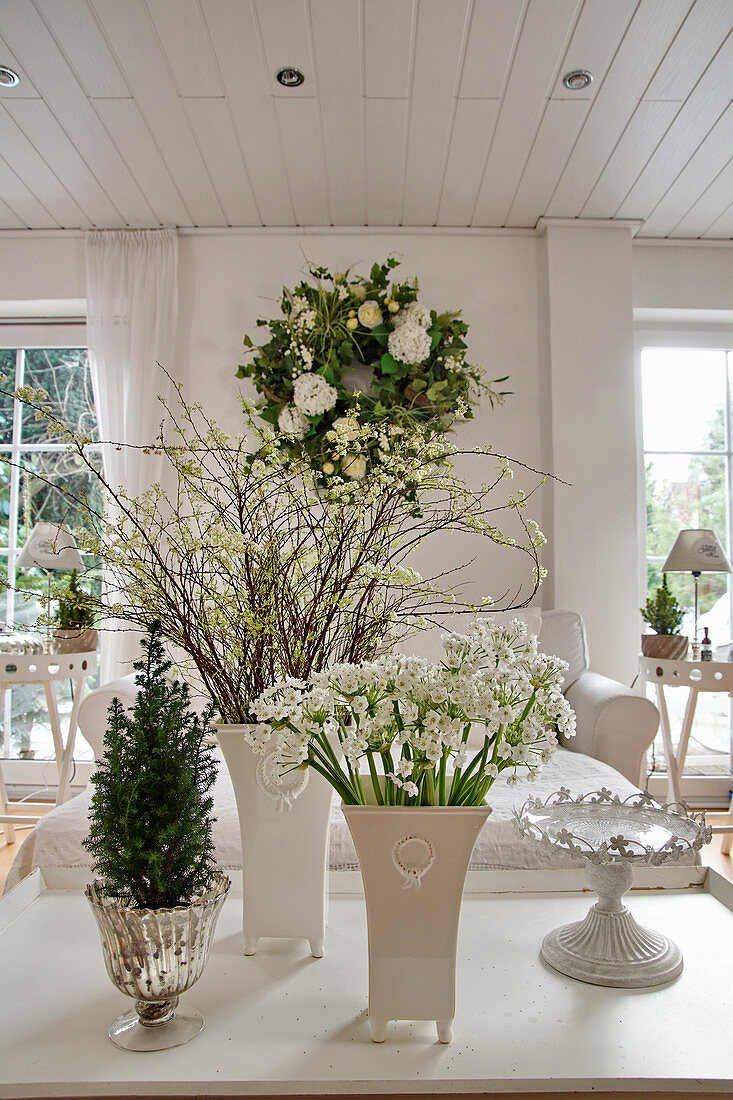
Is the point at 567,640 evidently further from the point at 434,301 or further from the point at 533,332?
the point at 434,301

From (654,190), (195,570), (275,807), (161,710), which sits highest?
(654,190)

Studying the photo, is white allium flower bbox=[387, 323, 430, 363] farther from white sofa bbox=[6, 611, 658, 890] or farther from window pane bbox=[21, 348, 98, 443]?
window pane bbox=[21, 348, 98, 443]

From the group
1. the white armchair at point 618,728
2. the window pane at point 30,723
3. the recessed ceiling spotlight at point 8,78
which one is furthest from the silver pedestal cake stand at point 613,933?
the window pane at point 30,723

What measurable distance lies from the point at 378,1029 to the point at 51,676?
2.18 metres

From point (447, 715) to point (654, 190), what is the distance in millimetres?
2892

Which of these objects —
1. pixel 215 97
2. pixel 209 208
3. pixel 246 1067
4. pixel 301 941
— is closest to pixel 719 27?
pixel 215 97

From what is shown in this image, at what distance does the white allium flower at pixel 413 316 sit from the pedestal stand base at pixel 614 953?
2395 millimetres

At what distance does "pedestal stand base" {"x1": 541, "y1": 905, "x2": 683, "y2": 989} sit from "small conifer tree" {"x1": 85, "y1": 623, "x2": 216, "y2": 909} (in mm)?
478

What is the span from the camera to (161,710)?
34.1 inches

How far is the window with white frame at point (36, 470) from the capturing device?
3523 mm

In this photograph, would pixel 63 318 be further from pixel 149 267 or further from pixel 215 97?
pixel 215 97

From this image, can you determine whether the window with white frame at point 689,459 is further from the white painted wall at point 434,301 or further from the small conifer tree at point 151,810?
the small conifer tree at point 151,810

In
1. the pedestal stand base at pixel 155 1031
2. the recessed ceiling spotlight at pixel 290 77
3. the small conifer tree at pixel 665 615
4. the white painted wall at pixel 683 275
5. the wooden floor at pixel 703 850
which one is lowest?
the wooden floor at pixel 703 850

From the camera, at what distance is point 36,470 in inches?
140
